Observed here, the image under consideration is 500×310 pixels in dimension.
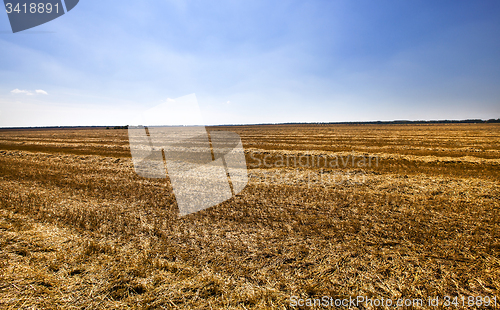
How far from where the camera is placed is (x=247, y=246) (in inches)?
221

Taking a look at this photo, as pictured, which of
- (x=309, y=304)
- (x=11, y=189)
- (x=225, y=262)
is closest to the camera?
(x=309, y=304)

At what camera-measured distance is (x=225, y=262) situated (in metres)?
4.93

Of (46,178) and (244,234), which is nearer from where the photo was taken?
(244,234)

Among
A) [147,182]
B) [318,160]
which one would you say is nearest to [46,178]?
[147,182]

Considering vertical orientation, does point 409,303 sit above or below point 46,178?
below

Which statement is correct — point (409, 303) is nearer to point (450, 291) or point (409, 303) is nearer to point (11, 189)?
point (450, 291)

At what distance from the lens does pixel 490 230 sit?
249 inches

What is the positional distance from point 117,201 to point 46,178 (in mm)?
7471

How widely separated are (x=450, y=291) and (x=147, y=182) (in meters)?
13.1

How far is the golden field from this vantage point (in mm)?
4074

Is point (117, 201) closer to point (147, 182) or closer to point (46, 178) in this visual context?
point (147, 182)

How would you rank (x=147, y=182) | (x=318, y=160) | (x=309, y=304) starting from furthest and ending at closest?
(x=318, y=160), (x=147, y=182), (x=309, y=304)

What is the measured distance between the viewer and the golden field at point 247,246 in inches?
160

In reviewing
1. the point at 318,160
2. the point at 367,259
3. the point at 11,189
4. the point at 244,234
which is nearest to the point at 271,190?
the point at 244,234
